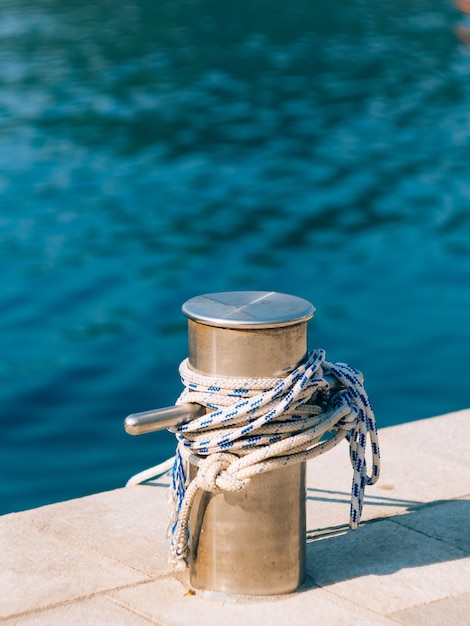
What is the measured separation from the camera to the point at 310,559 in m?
3.44

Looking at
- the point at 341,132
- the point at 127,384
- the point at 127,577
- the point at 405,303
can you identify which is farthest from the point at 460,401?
the point at 341,132

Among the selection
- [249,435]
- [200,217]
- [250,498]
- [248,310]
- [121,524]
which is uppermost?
[248,310]

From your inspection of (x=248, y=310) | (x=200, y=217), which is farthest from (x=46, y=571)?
(x=200, y=217)

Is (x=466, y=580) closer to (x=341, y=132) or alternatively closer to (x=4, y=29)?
(x=341, y=132)

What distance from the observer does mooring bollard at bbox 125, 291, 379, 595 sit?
307 cm

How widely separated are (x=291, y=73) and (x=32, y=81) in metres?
3.19

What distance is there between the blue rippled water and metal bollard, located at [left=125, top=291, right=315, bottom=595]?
243 centimetres

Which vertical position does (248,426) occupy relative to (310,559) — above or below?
above

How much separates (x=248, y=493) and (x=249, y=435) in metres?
0.16

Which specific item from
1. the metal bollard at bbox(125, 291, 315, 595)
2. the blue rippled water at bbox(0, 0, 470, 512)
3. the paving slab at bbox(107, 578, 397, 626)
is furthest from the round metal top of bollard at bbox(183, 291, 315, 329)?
the blue rippled water at bbox(0, 0, 470, 512)

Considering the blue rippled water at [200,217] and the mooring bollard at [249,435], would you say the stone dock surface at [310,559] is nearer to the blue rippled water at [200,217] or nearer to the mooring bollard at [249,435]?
the mooring bollard at [249,435]

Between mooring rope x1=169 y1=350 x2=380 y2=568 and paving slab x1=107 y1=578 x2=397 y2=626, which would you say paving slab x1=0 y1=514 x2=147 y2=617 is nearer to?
paving slab x1=107 y1=578 x2=397 y2=626

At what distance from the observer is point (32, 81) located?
14.3m

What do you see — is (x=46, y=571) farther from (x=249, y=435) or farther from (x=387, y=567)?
(x=387, y=567)
